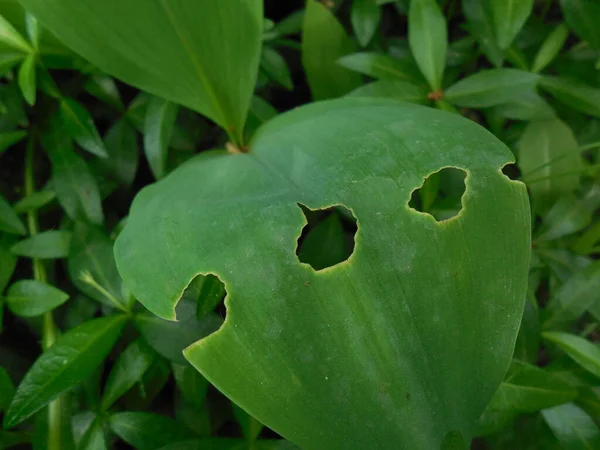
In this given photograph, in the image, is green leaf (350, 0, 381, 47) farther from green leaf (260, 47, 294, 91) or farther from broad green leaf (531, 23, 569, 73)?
broad green leaf (531, 23, 569, 73)

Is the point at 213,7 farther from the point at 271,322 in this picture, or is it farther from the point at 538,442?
the point at 538,442

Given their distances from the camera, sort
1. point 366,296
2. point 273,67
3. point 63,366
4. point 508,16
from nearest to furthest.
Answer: point 366,296
point 63,366
point 508,16
point 273,67

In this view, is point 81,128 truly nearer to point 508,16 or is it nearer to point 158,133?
point 158,133

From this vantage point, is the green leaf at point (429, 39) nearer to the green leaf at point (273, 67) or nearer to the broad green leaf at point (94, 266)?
the green leaf at point (273, 67)

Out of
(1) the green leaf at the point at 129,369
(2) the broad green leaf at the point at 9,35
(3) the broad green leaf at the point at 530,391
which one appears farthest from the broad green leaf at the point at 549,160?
(2) the broad green leaf at the point at 9,35

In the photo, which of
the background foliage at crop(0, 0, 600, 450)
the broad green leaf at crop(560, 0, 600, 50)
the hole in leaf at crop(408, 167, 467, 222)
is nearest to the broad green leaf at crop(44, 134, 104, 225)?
the background foliage at crop(0, 0, 600, 450)

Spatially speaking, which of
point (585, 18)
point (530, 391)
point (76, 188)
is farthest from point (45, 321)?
point (585, 18)
